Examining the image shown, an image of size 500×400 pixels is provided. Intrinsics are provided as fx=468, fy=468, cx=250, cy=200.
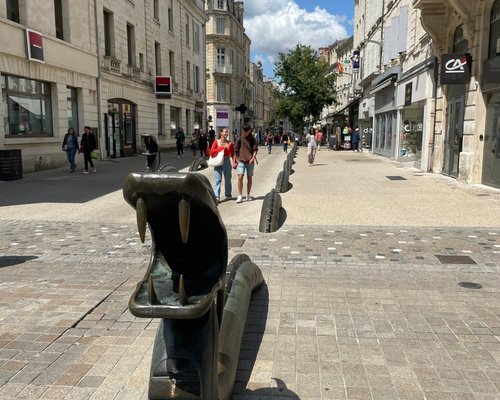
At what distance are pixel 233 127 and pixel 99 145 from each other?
42.6 m

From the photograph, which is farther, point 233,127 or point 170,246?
point 233,127

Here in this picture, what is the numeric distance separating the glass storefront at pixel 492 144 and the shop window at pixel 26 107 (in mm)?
14906

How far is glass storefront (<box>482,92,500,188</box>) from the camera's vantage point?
11594 millimetres

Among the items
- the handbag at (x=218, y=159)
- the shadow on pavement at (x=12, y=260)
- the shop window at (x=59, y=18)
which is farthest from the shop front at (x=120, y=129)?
the shadow on pavement at (x=12, y=260)

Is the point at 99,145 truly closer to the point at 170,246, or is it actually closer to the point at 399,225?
the point at 399,225

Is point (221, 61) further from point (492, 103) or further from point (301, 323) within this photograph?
point (301, 323)

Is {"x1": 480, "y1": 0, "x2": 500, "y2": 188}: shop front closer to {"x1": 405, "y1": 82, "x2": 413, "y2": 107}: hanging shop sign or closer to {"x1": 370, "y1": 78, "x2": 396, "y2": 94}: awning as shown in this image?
{"x1": 405, "y1": 82, "x2": 413, "y2": 107}: hanging shop sign

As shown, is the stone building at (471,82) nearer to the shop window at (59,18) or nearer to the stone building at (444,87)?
the stone building at (444,87)

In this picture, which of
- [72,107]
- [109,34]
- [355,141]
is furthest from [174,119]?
[72,107]

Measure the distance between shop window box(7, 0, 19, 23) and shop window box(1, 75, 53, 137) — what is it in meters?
2.06

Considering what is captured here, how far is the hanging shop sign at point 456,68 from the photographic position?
12.8 metres

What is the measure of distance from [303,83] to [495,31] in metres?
36.7

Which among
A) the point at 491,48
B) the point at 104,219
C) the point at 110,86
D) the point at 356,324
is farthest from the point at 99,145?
the point at 356,324

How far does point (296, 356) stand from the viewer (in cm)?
331
